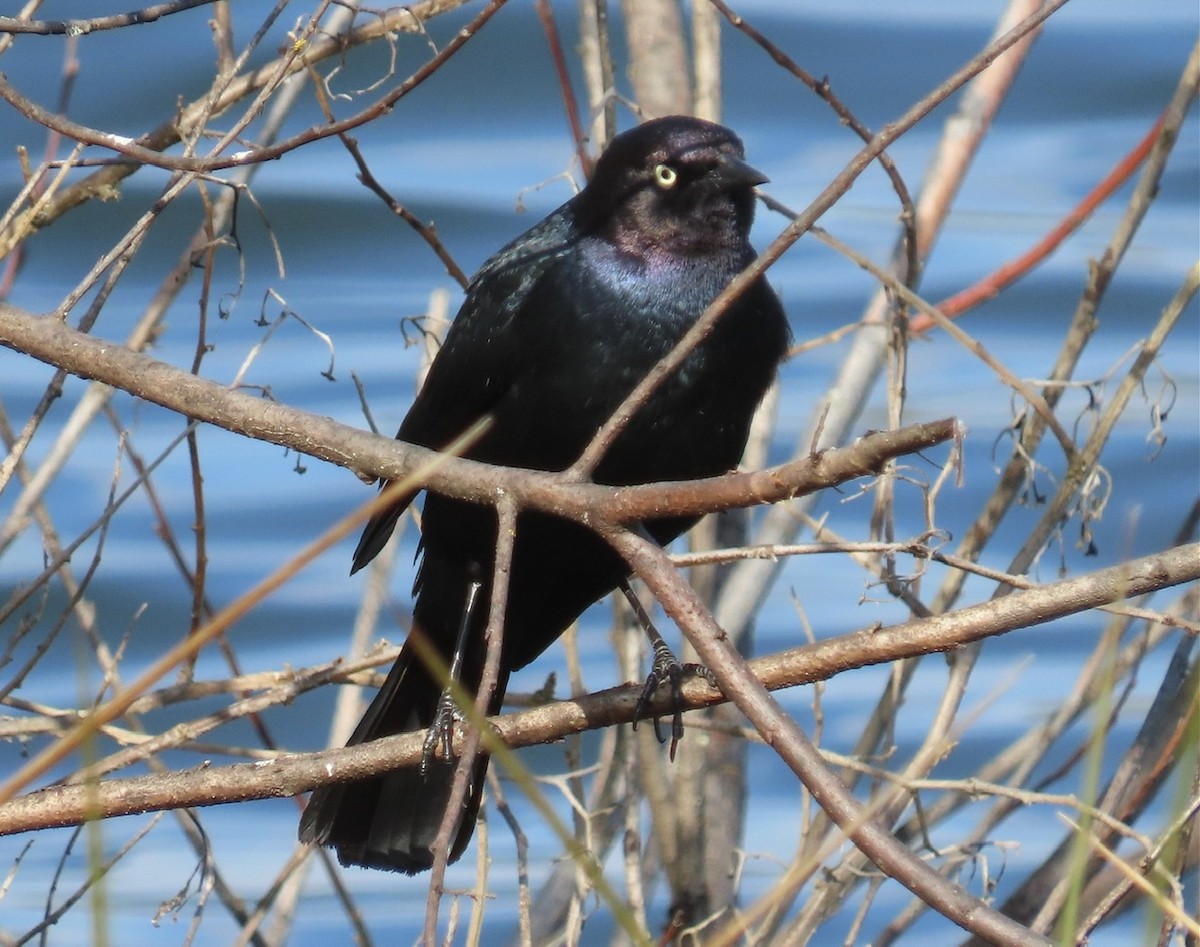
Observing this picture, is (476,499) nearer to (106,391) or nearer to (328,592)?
(106,391)

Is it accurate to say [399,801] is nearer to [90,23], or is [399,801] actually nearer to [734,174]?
[734,174]

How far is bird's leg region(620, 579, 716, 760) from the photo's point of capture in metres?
2.50

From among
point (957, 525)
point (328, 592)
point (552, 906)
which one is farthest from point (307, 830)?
point (957, 525)

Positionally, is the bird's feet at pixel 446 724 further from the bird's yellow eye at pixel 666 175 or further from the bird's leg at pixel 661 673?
the bird's yellow eye at pixel 666 175

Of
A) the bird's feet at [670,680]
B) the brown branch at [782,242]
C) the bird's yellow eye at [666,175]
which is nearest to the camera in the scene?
the brown branch at [782,242]

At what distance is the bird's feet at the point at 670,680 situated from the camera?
2473mm

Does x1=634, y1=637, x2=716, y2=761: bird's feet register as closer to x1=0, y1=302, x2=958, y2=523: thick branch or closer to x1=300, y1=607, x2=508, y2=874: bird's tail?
x1=300, y1=607, x2=508, y2=874: bird's tail

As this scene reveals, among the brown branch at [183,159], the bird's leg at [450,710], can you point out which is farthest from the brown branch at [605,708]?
the brown branch at [183,159]

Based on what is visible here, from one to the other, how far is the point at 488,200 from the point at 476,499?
5611 mm

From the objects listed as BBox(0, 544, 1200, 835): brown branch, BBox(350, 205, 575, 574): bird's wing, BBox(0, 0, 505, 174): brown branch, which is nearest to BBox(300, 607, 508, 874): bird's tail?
BBox(350, 205, 575, 574): bird's wing

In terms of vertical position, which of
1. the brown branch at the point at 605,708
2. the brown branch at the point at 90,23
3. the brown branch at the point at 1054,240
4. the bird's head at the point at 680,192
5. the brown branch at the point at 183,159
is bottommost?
the brown branch at the point at 605,708

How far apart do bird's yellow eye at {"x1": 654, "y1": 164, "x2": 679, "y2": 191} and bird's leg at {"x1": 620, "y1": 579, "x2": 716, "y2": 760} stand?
746 millimetres

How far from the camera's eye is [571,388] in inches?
119

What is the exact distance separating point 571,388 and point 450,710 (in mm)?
612
